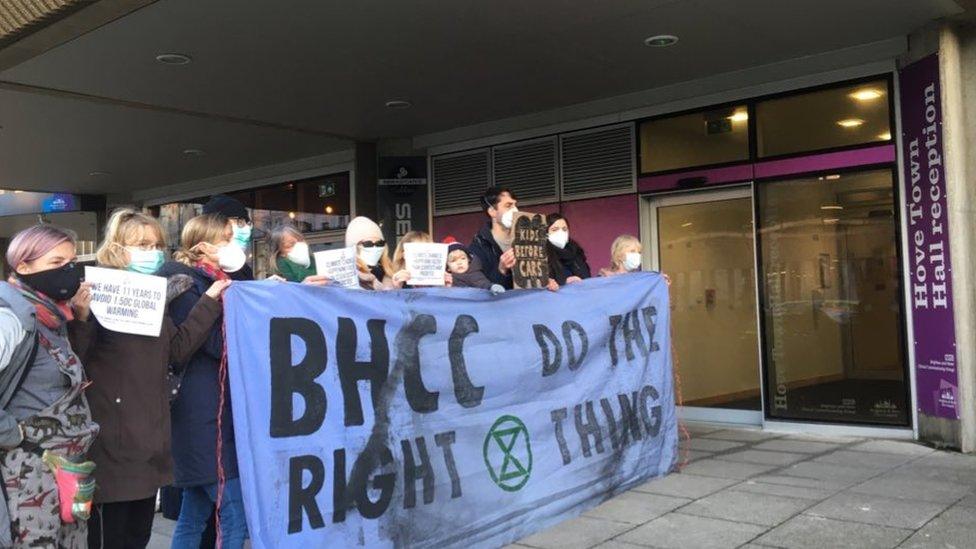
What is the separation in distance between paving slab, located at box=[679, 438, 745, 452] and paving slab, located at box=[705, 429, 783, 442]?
0.18m

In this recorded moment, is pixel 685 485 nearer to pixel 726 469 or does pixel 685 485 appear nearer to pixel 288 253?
pixel 726 469

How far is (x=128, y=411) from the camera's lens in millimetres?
3059

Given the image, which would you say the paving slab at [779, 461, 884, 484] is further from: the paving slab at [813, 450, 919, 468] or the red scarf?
the red scarf

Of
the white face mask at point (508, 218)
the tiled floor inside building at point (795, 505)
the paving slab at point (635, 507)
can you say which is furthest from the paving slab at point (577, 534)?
the white face mask at point (508, 218)

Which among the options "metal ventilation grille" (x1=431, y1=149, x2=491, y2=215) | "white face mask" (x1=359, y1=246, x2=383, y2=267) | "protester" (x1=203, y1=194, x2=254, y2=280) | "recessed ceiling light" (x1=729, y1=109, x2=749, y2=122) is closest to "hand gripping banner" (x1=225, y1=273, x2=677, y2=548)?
"protester" (x1=203, y1=194, x2=254, y2=280)

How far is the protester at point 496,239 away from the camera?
5.36 m

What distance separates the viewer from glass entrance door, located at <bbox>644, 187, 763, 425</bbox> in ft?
27.7

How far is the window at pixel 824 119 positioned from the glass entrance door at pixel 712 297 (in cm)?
65

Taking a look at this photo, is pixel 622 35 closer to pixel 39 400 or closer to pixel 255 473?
pixel 255 473

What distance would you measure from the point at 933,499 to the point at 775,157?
3.83 metres

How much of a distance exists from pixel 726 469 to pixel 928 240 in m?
2.71

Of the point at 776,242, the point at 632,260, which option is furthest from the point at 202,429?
the point at 776,242

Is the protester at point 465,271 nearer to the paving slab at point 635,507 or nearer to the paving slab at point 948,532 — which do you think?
the paving slab at point 635,507

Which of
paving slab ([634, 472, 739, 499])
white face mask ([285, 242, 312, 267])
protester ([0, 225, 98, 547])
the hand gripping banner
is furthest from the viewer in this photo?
paving slab ([634, 472, 739, 499])
